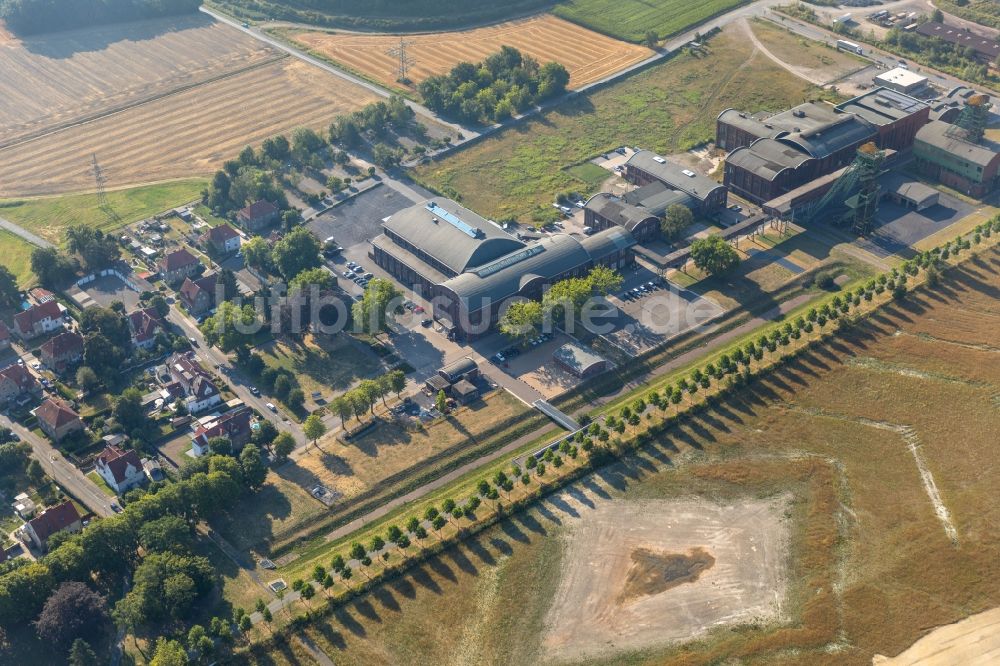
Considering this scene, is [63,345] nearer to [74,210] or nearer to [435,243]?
[74,210]

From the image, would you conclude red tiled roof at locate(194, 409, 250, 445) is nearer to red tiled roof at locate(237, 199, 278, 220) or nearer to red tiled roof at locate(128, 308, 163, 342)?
red tiled roof at locate(128, 308, 163, 342)

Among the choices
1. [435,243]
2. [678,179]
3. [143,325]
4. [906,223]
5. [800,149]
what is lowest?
[143,325]

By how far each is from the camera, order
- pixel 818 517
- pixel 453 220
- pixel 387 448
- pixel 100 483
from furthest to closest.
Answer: pixel 453 220 → pixel 387 448 → pixel 100 483 → pixel 818 517

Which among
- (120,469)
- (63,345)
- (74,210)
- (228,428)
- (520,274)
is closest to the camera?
(120,469)

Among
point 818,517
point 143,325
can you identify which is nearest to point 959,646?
point 818,517

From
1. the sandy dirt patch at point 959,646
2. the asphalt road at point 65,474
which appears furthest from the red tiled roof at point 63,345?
the sandy dirt patch at point 959,646

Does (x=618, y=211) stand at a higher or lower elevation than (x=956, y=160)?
lower

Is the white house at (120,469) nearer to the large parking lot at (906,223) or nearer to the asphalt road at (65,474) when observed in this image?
the asphalt road at (65,474)
